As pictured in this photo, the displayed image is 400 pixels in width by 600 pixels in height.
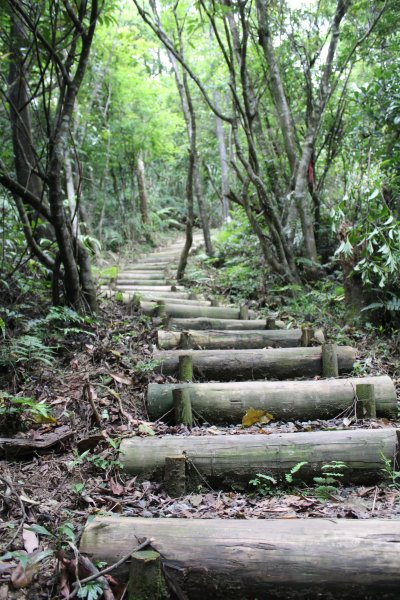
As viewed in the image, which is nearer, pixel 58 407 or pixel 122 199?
pixel 58 407

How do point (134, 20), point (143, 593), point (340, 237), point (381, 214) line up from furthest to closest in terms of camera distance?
point (134, 20) < point (340, 237) < point (381, 214) < point (143, 593)

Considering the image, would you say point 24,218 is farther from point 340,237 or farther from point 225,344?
point 340,237

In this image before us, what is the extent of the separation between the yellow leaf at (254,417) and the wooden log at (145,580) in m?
1.75

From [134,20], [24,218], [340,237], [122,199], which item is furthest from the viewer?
[134,20]

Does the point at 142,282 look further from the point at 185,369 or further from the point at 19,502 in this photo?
the point at 19,502

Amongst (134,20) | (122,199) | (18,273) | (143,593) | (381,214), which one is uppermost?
(134,20)

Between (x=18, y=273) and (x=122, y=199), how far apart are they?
9.53 m

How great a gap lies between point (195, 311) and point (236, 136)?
2921 millimetres

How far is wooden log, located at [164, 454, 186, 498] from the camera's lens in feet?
9.45

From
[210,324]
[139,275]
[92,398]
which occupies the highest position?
[139,275]

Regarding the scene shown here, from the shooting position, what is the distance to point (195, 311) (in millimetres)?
6570

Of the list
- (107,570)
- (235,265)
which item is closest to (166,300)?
(235,265)

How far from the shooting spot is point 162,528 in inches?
90.2

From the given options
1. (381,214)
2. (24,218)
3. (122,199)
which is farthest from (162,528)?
(122,199)
